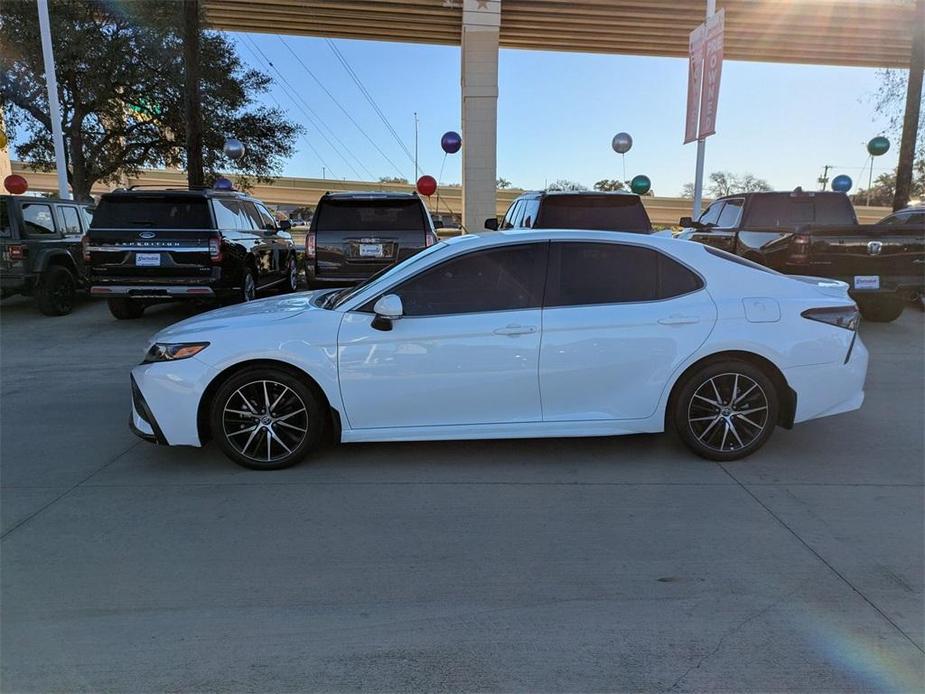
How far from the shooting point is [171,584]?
308cm

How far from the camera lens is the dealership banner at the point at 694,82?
13.5 metres

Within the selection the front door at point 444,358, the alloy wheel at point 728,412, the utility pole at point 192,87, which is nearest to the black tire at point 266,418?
the front door at point 444,358

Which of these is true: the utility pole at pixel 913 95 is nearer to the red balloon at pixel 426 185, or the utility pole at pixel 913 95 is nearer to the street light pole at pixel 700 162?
the street light pole at pixel 700 162

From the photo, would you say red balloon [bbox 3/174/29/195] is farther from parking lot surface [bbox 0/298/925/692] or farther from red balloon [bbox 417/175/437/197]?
parking lot surface [bbox 0/298/925/692]

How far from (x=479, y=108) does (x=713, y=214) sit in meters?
13.6

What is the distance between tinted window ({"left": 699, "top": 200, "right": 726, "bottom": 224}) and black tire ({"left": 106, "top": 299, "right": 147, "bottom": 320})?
972 cm

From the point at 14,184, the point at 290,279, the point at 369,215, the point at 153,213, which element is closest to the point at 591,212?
the point at 369,215

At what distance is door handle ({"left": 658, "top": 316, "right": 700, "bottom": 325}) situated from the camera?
4.32m

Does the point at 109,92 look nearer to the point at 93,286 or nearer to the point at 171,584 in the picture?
the point at 93,286

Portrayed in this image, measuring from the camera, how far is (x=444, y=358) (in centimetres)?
418

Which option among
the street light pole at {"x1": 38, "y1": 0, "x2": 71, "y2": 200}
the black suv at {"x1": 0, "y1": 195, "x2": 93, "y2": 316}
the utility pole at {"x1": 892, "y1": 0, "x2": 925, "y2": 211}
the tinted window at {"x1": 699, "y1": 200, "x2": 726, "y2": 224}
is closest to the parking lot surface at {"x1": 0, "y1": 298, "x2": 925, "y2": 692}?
the black suv at {"x1": 0, "y1": 195, "x2": 93, "y2": 316}

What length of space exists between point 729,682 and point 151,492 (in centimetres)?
341

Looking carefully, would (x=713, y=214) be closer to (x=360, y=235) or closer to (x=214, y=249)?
(x=360, y=235)

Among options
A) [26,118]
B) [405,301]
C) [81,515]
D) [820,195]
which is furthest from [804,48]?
[81,515]
